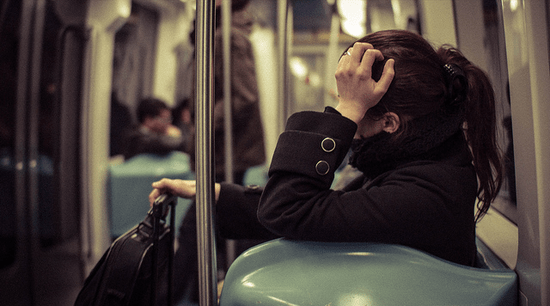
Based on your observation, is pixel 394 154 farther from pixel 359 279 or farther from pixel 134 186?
pixel 134 186

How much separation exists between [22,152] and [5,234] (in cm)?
43

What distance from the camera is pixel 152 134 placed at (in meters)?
2.49

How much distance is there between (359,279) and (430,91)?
1.11ft

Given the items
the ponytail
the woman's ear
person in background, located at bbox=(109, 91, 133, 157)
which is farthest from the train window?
person in background, located at bbox=(109, 91, 133, 157)

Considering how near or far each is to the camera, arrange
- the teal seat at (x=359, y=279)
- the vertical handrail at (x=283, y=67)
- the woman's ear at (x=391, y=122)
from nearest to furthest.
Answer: the teal seat at (x=359, y=279)
the woman's ear at (x=391, y=122)
the vertical handrail at (x=283, y=67)

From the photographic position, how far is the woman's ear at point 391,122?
24.1 inches

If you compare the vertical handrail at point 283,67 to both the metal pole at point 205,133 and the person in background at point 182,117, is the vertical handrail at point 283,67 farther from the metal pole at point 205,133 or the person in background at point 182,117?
the person in background at point 182,117

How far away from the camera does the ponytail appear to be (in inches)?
25.3

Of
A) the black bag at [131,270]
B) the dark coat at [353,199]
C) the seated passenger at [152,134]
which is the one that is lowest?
the black bag at [131,270]

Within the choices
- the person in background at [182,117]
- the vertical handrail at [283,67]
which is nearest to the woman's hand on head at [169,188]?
the vertical handrail at [283,67]

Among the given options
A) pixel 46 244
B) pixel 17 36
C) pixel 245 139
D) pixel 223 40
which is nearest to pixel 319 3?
pixel 223 40

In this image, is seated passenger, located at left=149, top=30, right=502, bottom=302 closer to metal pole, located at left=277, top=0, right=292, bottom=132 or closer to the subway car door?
Answer: metal pole, located at left=277, top=0, right=292, bottom=132

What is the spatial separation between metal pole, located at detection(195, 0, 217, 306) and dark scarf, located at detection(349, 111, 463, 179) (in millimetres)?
289

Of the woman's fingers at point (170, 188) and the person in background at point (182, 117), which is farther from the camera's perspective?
the person in background at point (182, 117)
